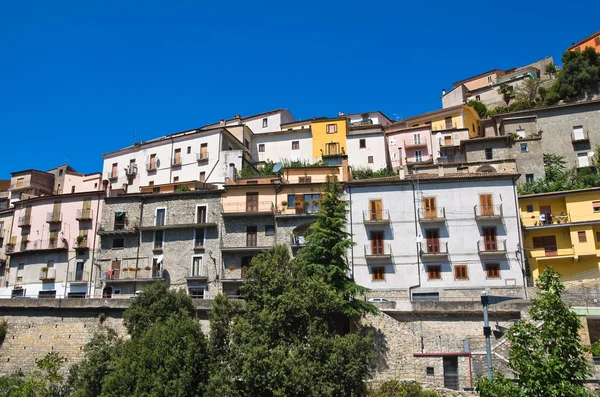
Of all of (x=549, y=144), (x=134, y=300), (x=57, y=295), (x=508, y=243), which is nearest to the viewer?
(x=134, y=300)

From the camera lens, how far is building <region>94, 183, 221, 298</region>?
133 ft

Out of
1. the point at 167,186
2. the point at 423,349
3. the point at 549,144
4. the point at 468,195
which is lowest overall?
the point at 423,349

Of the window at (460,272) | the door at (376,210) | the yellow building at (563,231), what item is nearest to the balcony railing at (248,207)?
the door at (376,210)

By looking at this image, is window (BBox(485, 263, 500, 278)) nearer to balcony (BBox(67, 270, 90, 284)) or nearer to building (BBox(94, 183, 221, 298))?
building (BBox(94, 183, 221, 298))

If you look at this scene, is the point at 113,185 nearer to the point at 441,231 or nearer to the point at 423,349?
the point at 441,231

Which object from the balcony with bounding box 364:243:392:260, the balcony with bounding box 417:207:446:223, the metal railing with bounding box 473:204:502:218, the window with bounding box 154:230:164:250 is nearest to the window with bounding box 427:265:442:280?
the balcony with bounding box 364:243:392:260

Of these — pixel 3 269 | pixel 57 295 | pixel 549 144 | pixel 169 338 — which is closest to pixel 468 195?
pixel 549 144

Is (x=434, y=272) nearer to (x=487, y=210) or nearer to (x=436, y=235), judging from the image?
(x=436, y=235)

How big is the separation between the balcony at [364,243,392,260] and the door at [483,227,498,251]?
6266 millimetres

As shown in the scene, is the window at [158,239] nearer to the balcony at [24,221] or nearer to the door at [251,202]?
the door at [251,202]

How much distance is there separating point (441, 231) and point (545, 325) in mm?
24835

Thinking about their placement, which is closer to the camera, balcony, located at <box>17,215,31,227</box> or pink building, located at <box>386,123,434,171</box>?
balcony, located at <box>17,215,31,227</box>

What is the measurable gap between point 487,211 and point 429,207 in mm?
3810

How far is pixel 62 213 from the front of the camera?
47.1 m
